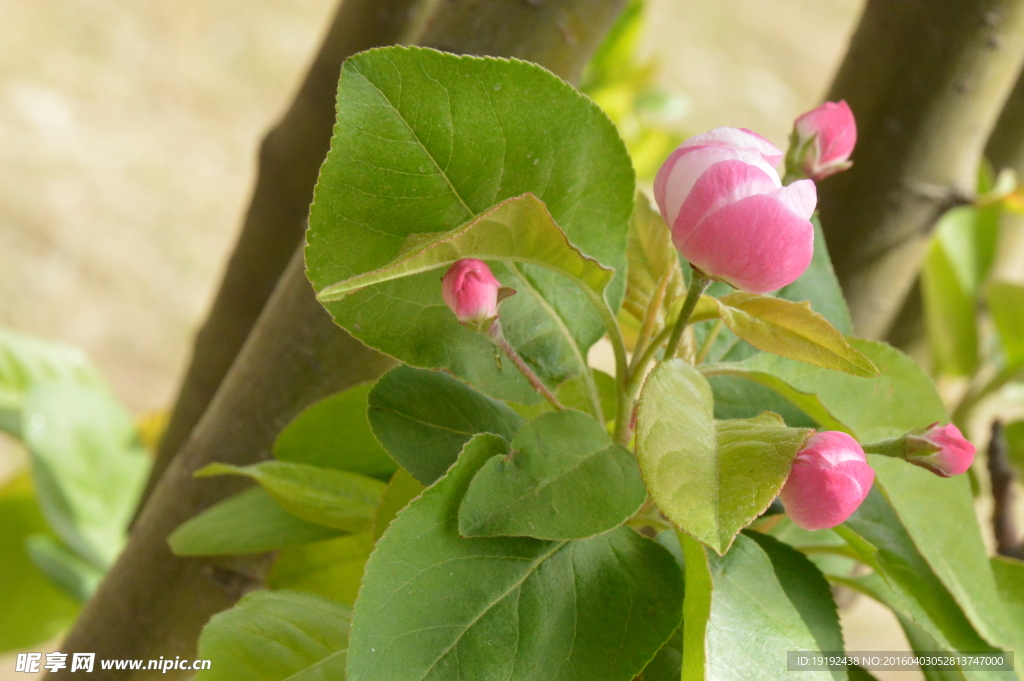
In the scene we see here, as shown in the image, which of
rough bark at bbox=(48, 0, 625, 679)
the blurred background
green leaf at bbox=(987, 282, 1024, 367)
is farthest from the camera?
the blurred background

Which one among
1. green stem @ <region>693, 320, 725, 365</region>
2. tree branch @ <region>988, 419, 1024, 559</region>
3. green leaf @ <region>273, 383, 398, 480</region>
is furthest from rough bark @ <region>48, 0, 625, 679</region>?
tree branch @ <region>988, 419, 1024, 559</region>

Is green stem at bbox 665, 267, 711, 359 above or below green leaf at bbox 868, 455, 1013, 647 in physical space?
above

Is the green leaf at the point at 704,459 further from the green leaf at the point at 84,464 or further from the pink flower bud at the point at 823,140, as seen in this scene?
the green leaf at the point at 84,464

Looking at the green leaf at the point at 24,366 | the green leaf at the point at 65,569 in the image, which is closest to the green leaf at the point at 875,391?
the green leaf at the point at 65,569

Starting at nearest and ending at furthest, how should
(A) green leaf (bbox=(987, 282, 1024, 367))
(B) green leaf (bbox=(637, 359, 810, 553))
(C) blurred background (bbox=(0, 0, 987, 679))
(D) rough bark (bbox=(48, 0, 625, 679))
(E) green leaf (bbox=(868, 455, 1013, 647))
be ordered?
(B) green leaf (bbox=(637, 359, 810, 553)), (E) green leaf (bbox=(868, 455, 1013, 647)), (D) rough bark (bbox=(48, 0, 625, 679)), (A) green leaf (bbox=(987, 282, 1024, 367)), (C) blurred background (bbox=(0, 0, 987, 679))

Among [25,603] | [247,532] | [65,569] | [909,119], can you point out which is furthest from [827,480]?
[25,603]

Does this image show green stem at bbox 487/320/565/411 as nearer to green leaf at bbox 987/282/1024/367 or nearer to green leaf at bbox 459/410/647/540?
green leaf at bbox 459/410/647/540

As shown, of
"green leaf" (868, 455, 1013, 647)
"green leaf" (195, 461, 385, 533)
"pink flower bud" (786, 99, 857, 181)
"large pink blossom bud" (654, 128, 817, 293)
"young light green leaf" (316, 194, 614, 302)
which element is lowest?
"green leaf" (195, 461, 385, 533)
